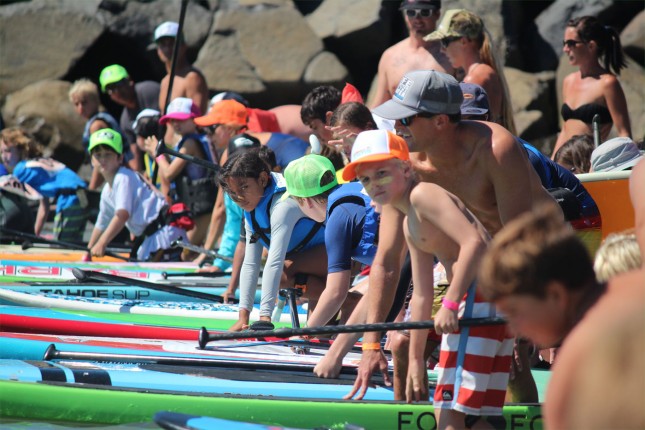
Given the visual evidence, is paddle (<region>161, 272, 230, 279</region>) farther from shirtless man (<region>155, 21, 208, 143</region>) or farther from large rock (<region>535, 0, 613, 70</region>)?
large rock (<region>535, 0, 613, 70</region>)

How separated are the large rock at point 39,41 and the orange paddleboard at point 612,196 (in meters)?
11.3

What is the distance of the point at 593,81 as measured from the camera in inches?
304

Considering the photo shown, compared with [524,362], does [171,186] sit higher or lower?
higher

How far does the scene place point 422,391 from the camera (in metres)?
4.25

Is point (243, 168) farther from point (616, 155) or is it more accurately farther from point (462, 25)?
point (616, 155)

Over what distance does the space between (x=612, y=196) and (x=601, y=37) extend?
84.3 inches

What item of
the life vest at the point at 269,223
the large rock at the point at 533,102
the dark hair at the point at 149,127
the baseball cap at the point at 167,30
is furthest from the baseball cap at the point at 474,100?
the large rock at the point at 533,102

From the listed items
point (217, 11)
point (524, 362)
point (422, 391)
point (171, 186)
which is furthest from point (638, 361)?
point (217, 11)

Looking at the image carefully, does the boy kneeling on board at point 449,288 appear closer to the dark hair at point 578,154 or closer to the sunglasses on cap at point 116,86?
the dark hair at point 578,154

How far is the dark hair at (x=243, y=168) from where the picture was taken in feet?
19.8

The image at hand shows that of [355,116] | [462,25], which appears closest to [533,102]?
[462,25]

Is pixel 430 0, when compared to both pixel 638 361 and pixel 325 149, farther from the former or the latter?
pixel 638 361

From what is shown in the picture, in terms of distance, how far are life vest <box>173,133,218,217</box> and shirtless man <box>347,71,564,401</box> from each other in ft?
20.2

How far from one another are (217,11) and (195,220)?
5775mm
